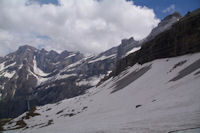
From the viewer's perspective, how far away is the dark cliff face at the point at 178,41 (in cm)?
3884

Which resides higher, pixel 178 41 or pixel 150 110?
pixel 178 41

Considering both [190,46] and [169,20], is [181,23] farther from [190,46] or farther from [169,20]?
[169,20]

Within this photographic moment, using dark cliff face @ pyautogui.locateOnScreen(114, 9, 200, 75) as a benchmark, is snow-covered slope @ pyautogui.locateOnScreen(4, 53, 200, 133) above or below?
below

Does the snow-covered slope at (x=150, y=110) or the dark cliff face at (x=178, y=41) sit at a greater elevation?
the dark cliff face at (x=178, y=41)

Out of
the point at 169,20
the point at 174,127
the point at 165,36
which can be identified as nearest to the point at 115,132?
the point at 174,127

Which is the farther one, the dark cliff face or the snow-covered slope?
the dark cliff face

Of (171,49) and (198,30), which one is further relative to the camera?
(171,49)

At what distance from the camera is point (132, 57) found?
8281 cm

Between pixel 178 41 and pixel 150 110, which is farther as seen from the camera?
pixel 178 41

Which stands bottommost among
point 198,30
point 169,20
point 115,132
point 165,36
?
point 115,132

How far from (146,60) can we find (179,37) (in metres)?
20.4

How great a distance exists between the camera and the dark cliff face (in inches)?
1529

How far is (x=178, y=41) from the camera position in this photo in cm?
4519

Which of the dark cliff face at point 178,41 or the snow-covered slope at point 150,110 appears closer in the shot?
the snow-covered slope at point 150,110
